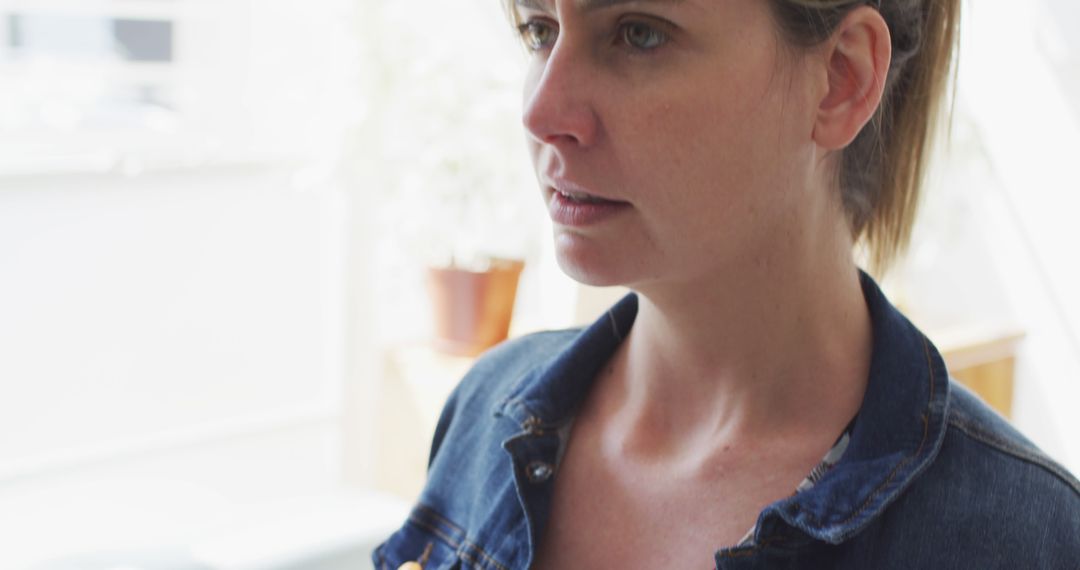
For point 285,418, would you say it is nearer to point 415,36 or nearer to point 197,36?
point 197,36

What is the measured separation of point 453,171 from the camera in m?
2.54

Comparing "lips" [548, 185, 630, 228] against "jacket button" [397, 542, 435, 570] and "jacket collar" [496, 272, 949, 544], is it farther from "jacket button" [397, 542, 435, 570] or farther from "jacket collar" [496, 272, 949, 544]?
"jacket button" [397, 542, 435, 570]

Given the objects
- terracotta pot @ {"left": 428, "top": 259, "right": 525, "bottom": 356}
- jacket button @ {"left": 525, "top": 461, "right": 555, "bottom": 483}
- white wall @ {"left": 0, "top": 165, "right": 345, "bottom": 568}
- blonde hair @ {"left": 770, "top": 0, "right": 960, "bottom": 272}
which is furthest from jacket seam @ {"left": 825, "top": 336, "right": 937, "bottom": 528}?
white wall @ {"left": 0, "top": 165, "right": 345, "bottom": 568}

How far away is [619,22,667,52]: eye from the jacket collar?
31 centimetres

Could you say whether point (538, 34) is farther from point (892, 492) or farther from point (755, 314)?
point (892, 492)

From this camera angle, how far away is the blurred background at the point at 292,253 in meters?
2.50

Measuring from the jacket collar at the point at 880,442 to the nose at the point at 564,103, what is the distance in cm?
31

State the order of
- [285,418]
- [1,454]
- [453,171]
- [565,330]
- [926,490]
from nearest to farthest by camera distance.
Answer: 1. [926,490]
2. [565,330]
3. [453,171]
4. [1,454]
5. [285,418]

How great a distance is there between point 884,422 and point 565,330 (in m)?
0.45

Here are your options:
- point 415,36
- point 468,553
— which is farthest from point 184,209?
point 468,553

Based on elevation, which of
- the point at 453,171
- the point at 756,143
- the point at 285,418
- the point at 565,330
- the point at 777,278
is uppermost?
the point at 756,143

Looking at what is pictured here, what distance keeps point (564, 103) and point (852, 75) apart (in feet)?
0.76

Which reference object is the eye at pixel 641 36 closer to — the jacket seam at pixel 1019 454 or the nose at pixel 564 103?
the nose at pixel 564 103

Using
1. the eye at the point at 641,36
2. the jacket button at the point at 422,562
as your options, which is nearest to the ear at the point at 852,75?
the eye at the point at 641,36
